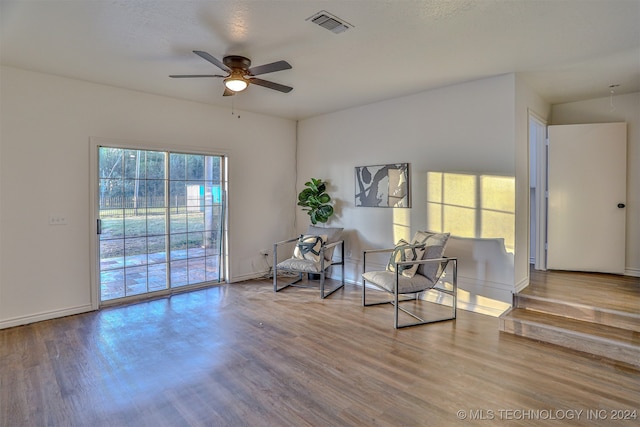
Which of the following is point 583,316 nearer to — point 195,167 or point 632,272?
point 632,272

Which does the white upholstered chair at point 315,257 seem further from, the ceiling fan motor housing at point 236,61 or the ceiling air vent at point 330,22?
the ceiling air vent at point 330,22

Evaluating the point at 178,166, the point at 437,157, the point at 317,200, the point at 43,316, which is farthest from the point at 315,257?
the point at 43,316

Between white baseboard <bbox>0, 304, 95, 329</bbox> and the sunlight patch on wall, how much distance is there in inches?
172

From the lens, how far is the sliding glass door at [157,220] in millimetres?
4219

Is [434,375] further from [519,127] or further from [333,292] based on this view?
[519,127]

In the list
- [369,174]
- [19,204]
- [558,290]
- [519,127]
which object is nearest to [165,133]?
[19,204]

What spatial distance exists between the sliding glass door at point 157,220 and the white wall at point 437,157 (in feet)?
6.29

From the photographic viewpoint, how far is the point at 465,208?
4.07m

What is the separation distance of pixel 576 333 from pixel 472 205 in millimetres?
1616

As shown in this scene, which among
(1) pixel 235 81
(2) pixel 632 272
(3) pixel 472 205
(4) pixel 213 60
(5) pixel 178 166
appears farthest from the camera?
(5) pixel 178 166

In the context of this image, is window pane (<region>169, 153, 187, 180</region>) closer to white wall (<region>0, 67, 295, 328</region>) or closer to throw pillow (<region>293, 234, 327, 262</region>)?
white wall (<region>0, 67, 295, 328</region>)

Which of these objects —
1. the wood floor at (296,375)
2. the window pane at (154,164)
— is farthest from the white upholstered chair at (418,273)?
the window pane at (154,164)

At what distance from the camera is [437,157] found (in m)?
4.30

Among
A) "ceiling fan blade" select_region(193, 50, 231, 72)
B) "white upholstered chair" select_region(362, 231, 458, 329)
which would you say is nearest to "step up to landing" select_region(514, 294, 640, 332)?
"white upholstered chair" select_region(362, 231, 458, 329)
